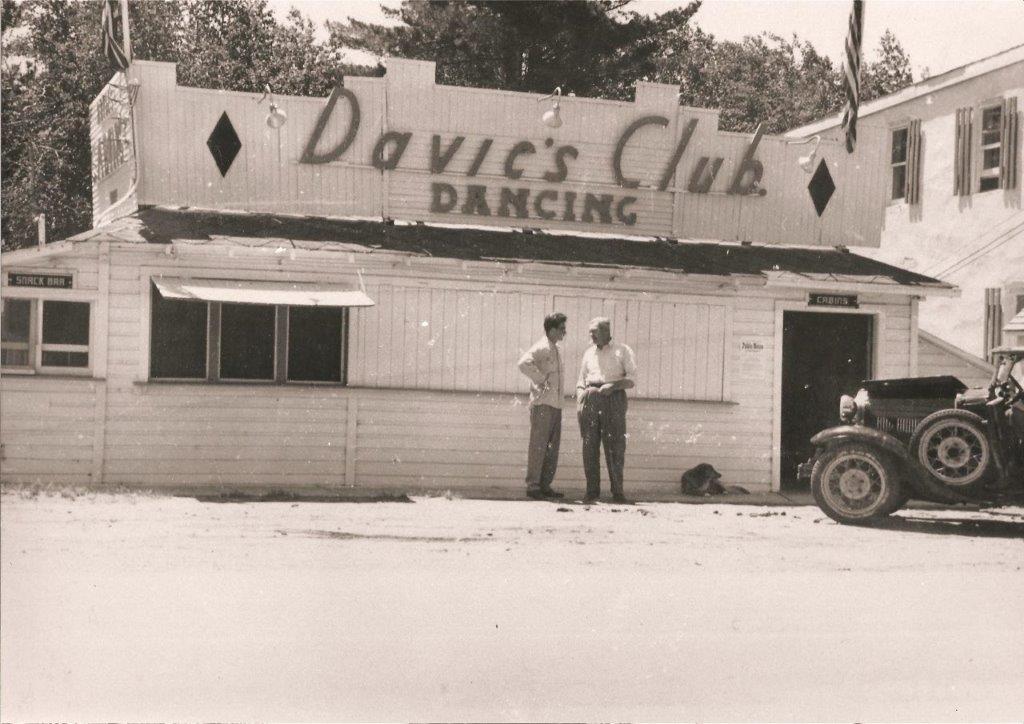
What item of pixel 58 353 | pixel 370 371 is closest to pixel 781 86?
pixel 370 371

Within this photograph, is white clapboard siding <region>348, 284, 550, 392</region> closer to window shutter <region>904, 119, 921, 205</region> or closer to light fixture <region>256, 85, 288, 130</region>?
light fixture <region>256, 85, 288, 130</region>

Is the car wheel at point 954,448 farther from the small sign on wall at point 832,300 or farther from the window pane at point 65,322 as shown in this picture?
the window pane at point 65,322

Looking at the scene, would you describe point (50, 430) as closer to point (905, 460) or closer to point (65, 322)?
point (65, 322)

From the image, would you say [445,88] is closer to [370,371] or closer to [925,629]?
[370,371]

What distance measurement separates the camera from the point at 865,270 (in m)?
16.4

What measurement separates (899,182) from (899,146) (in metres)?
0.69

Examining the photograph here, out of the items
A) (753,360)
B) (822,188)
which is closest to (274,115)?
(753,360)

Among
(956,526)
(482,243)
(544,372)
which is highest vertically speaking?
(482,243)

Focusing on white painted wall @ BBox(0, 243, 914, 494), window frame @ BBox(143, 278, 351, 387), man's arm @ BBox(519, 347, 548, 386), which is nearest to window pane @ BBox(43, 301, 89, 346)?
Answer: white painted wall @ BBox(0, 243, 914, 494)

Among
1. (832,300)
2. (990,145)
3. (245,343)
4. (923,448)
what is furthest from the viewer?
(990,145)

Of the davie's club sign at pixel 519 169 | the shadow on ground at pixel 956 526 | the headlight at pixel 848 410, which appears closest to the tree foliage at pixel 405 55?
the davie's club sign at pixel 519 169

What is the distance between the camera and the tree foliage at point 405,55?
57.4 feet

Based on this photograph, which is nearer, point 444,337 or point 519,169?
point 444,337

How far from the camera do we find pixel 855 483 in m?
12.2
